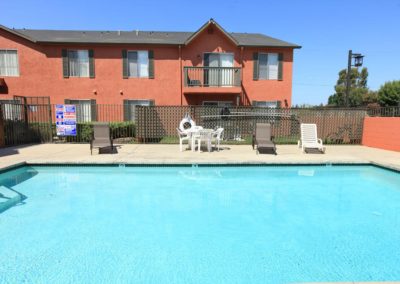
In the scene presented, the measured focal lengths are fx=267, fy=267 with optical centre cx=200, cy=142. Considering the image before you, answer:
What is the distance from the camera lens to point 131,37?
56.7 feet

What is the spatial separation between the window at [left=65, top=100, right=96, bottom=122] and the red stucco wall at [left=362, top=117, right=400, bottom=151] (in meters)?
15.1

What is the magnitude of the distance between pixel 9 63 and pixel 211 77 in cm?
1236

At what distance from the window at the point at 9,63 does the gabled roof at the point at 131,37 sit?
4.15 ft

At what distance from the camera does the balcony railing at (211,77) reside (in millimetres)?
16233

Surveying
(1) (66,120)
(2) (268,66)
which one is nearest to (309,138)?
(2) (268,66)

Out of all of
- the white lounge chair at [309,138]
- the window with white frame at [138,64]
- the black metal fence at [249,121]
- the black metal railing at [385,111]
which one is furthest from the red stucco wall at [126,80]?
the white lounge chair at [309,138]

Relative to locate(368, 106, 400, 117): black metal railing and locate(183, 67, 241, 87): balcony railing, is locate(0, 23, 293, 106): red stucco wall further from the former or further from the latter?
locate(368, 106, 400, 117): black metal railing

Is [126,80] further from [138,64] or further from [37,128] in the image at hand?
[37,128]

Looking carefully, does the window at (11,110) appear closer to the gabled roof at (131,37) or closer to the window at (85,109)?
the window at (85,109)

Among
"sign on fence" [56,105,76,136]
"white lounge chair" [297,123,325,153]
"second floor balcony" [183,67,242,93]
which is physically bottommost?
"white lounge chair" [297,123,325,153]

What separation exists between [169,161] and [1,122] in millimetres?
7782

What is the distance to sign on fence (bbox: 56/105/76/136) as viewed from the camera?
40.5ft

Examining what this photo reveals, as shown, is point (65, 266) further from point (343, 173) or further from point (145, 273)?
point (343, 173)

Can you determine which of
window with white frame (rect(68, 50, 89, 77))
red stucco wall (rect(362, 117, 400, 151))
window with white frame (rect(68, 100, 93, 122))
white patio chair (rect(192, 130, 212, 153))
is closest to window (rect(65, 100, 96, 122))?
window with white frame (rect(68, 100, 93, 122))
